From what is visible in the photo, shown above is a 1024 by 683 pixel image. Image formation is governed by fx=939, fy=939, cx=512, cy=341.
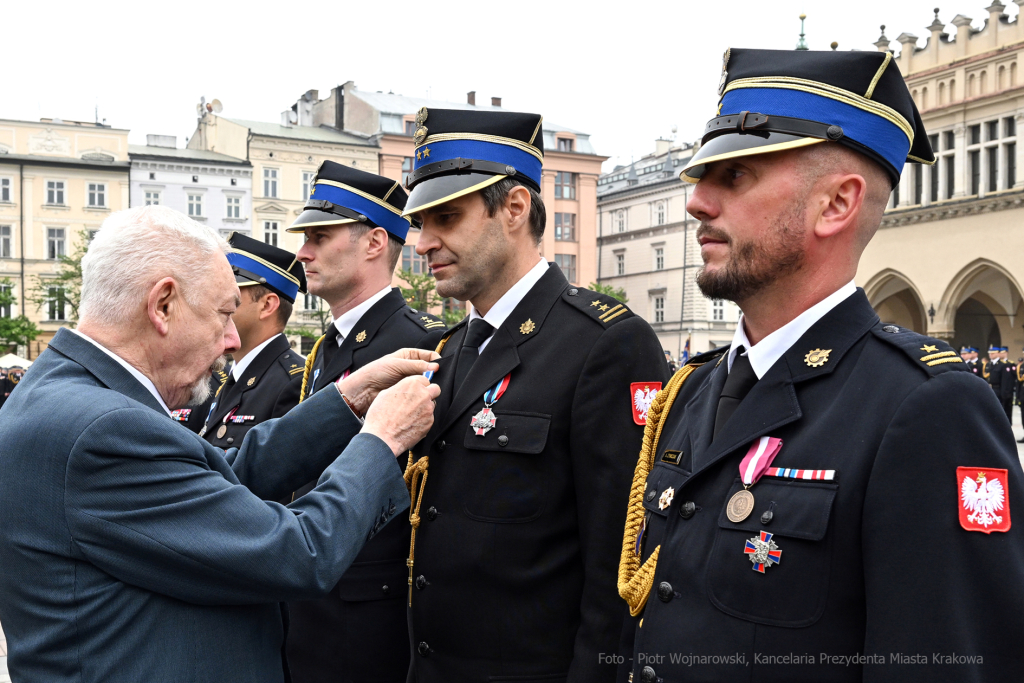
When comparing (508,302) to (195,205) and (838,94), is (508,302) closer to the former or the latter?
(838,94)

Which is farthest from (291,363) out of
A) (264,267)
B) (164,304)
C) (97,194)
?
(97,194)

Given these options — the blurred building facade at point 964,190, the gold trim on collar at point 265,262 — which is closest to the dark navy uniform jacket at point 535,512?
the gold trim on collar at point 265,262

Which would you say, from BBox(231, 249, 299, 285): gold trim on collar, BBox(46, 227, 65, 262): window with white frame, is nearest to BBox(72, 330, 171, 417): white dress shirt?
BBox(231, 249, 299, 285): gold trim on collar

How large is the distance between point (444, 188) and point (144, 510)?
1.56m

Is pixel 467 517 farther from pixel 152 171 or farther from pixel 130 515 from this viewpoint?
pixel 152 171

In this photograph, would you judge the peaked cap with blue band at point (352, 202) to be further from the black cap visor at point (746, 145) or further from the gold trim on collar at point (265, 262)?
the black cap visor at point (746, 145)

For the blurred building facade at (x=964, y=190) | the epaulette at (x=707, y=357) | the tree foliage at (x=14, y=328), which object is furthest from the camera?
the tree foliage at (x=14, y=328)

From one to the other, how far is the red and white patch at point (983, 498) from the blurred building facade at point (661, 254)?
50504 millimetres

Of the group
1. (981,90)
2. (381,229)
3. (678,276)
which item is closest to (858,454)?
(381,229)

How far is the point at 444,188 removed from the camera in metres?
3.28

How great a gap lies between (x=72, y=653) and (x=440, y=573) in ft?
3.64

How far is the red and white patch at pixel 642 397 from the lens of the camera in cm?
290

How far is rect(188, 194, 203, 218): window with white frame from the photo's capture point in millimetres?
43781

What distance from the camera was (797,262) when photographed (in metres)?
2.14
